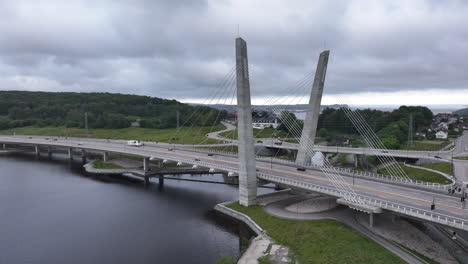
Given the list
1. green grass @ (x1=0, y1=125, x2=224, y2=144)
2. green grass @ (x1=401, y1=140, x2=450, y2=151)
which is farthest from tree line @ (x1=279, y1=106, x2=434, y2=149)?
green grass @ (x1=0, y1=125, x2=224, y2=144)

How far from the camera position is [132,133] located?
127 metres

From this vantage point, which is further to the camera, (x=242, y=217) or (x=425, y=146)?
(x=425, y=146)

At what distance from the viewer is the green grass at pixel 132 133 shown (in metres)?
108

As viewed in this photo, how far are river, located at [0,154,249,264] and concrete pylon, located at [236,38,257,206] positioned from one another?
19.7ft

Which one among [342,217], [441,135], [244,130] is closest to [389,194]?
[342,217]

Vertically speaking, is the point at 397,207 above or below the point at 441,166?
above

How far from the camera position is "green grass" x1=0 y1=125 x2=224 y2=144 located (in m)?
108

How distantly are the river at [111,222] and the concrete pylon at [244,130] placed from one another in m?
6.02

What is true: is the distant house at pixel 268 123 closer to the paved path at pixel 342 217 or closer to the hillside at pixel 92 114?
the hillside at pixel 92 114

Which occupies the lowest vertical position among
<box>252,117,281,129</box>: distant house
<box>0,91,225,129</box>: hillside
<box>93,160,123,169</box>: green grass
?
<box>93,160,123,169</box>: green grass

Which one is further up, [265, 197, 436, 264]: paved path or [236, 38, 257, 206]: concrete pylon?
[236, 38, 257, 206]: concrete pylon

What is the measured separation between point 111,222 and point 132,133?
3651 inches

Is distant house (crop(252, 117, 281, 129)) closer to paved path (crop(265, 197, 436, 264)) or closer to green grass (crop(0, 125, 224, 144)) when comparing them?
green grass (crop(0, 125, 224, 144))

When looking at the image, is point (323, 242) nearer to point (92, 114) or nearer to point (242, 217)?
point (242, 217)
